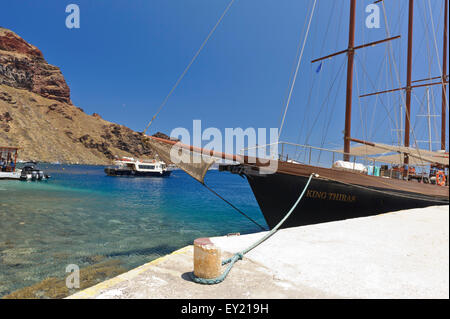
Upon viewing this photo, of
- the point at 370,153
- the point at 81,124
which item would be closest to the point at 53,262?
the point at 370,153

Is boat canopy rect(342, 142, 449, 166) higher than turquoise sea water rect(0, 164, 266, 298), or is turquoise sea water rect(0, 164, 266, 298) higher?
boat canopy rect(342, 142, 449, 166)

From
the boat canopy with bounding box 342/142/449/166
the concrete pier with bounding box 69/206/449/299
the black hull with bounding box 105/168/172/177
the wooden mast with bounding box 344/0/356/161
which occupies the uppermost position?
the wooden mast with bounding box 344/0/356/161

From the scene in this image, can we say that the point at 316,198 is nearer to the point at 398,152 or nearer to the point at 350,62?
the point at 398,152

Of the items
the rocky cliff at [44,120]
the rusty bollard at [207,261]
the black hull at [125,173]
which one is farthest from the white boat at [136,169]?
the rusty bollard at [207,261]

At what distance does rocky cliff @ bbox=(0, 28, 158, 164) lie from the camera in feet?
354

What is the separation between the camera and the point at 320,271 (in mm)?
4156

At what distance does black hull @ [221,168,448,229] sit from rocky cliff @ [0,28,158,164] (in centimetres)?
9052

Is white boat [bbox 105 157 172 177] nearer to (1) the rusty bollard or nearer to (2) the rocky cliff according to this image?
(2) the rocky cliff

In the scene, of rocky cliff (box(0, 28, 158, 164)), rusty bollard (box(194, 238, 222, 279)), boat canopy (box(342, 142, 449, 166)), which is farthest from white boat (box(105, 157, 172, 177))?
rusty bollard (box(194, 238, 222, 279))

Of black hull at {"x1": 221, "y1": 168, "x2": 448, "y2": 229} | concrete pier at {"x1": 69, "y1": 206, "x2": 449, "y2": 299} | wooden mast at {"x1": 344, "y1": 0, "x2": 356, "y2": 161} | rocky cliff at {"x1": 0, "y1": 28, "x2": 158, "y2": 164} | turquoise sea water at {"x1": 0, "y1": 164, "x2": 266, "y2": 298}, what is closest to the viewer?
concrete pier at {"x1": 69, "y1": 206, "x2": 449, "y2": 299}

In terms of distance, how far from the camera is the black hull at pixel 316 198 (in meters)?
9.70

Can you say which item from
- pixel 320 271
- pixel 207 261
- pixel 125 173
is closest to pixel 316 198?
pixel 320 271
